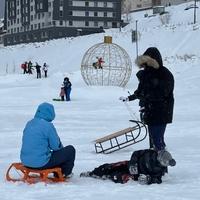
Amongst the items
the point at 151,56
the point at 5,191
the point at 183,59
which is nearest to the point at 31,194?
the point at 5,191

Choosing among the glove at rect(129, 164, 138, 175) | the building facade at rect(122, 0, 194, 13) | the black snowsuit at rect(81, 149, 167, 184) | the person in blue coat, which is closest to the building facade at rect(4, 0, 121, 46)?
the building facade at rect(122, 0, 194, 13)

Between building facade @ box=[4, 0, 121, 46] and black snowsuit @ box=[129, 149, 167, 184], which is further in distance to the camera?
building facade @ box=[4, 0, 121, 46]

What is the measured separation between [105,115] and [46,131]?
1074 cm

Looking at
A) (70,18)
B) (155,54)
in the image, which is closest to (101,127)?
(155,54)

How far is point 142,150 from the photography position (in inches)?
298

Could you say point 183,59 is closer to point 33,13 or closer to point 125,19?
point 125,19

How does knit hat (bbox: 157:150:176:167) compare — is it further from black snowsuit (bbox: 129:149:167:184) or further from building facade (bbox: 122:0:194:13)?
building facade (bbox: 122:0:194:13)

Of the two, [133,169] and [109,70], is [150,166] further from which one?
[109,70]

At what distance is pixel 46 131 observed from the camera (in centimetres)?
742

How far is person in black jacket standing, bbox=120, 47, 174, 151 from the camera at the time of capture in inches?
306

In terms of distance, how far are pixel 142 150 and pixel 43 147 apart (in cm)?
124

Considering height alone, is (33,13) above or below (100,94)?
above

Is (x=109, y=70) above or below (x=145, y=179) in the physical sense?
above

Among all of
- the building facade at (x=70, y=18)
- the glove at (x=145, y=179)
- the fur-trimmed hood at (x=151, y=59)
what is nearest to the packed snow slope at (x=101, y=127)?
the glove at (x=145, y=179)
